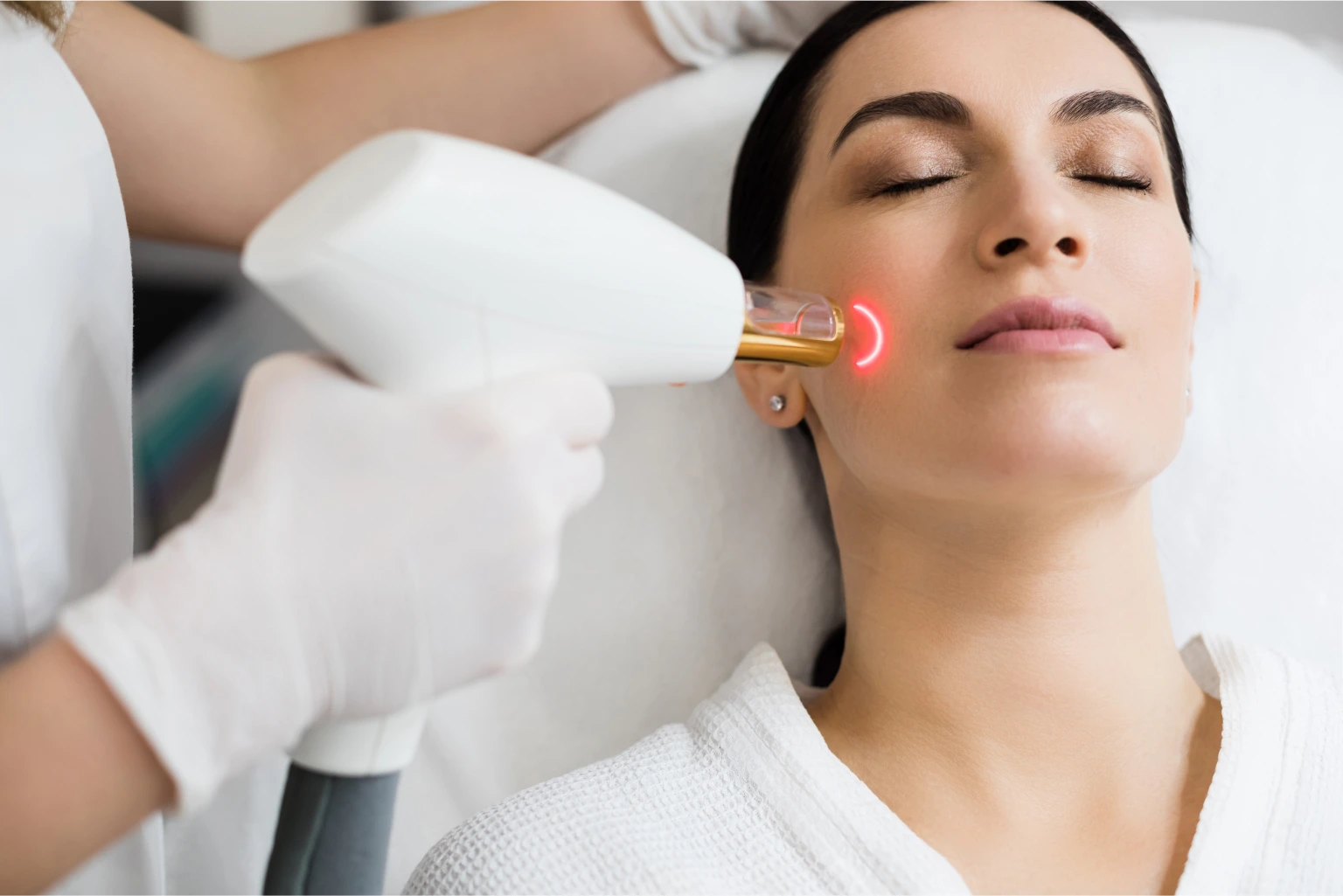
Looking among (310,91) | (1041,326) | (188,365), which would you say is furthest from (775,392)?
(188,365)

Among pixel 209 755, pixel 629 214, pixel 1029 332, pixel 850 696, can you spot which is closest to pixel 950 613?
pixel 850 696

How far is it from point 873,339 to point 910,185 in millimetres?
166

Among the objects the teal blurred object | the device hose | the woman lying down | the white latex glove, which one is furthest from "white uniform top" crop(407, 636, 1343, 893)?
the white latex glove

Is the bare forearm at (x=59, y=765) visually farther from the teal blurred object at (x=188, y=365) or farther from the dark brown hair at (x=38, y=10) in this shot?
the teal blurred object at (x=188, y=365)

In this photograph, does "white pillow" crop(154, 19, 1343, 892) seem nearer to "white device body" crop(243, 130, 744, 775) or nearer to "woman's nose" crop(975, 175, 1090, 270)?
"woman's nose" crop(975, 175, 1090, 270)

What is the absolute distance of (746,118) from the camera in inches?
54.8

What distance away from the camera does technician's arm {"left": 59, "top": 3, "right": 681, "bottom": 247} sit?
1.10 meters

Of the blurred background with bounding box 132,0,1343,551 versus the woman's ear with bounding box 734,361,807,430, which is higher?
the woman's ear with bounding box 734,361,807,430

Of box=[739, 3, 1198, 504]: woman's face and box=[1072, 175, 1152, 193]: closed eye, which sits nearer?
box=[739, 3, 1198, 504]: woman's face

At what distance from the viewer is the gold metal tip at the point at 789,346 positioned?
0.76 metres

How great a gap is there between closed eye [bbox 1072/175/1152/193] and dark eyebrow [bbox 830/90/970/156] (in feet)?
0.41

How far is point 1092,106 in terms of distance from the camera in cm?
100

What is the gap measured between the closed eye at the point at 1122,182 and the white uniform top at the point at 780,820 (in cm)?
51

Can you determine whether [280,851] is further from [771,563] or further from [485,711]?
[771,563]
